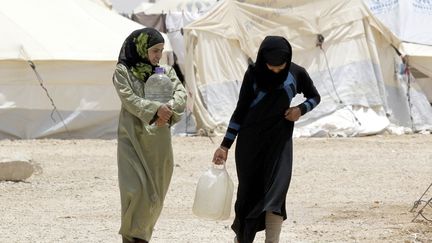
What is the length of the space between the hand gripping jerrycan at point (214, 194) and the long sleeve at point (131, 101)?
0.48 metres

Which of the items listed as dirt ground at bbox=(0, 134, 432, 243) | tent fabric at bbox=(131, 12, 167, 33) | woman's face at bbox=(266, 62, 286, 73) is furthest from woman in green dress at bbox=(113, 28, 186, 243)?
tent fabric at bbox=(131, 12, 167, 33)

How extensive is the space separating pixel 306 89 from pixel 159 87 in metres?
0.77

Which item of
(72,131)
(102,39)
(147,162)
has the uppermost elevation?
(147,162)

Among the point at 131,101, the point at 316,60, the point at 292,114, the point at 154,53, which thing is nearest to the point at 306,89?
the point at 292,114

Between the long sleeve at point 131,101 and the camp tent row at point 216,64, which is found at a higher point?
the long sleeve at point 131,101

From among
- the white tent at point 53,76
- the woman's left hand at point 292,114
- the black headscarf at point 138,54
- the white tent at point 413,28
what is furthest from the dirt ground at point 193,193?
the white tent at point 413,28

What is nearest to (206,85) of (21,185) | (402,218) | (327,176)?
(327,176)

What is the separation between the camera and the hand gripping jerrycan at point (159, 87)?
4.87 metres

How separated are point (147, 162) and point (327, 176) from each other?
537 centimetres

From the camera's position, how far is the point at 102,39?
48.9 ft

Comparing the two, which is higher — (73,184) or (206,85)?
(73,184)

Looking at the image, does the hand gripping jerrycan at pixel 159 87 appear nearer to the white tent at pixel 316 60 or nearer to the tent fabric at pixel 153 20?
the white tent at pixel 316 60

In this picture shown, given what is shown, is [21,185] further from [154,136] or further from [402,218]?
[154,136]

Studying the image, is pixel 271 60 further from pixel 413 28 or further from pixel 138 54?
pixel 413 28
